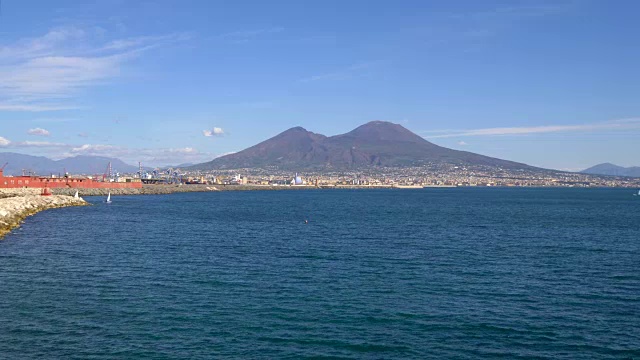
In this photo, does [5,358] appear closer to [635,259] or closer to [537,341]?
[537,341]

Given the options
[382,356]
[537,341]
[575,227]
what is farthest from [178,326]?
[575,227]

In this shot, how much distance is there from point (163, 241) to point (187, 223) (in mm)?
20825

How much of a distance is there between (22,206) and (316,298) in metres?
67.4

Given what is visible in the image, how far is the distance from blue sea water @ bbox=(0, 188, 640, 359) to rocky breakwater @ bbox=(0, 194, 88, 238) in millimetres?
8302

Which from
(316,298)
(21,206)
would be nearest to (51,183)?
(21,206)

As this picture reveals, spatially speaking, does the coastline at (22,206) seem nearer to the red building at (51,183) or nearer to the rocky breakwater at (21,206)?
the rocky breakwater at (21,206)

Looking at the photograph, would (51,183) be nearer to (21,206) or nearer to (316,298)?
(21,206)

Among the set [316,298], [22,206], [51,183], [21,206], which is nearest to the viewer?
[316,298]

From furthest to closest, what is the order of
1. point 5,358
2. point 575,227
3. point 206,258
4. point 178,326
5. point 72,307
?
point 575,227, point 206,258, point 72,307, point 178,326, point 5,358

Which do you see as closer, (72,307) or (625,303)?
(72,307)

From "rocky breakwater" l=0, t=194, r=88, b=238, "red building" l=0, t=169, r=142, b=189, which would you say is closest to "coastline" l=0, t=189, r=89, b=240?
"rocky breakwater" l=0, t=194, r=88, b=238

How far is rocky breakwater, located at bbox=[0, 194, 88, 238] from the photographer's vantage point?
60.7 meters

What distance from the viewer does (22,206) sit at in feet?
265

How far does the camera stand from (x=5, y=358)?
1981cm
